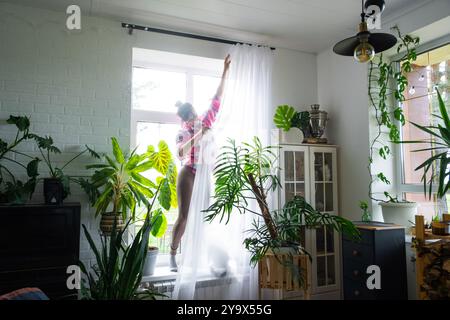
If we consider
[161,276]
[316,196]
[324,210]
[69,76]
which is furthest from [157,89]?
[324,210]

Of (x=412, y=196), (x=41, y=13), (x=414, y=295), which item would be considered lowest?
(x=414, y=295)

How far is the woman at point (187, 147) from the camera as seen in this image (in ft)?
10.3

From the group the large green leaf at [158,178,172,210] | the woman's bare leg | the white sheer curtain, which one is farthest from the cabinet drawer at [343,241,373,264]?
the large green leaf at [158,178,172,210]

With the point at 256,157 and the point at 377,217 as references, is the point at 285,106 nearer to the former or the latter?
the point at 256,157

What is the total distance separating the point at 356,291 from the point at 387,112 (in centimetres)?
167

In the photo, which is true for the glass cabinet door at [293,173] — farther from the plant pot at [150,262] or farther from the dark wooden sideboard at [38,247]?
the dark wooden sideboard at [38,247]

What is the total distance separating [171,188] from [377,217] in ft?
6.49

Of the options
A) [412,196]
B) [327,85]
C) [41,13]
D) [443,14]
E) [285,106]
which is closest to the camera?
[443,14]

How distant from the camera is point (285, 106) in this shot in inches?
130

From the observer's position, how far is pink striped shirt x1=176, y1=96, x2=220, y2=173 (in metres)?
3.18

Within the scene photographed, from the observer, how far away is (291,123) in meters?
3.39

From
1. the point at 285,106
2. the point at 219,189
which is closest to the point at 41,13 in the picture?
the point at 219,189

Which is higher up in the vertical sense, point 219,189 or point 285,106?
point 285,106

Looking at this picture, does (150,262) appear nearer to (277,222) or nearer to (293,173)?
(277,222)
